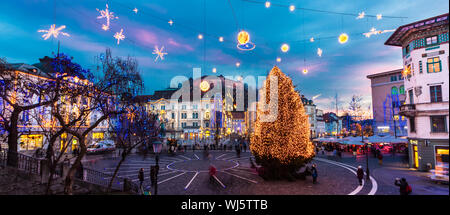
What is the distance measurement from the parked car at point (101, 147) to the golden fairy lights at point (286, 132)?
96.0 ft

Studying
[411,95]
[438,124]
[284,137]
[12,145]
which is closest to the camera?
[12,145]

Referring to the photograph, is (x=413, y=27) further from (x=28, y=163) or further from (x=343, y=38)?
(x=28, y=163)

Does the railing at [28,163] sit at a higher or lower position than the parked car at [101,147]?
higher

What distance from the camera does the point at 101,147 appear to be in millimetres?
36656

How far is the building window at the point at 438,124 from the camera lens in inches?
761

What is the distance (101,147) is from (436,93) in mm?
44341

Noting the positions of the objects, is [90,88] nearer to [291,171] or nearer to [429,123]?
[291,171]

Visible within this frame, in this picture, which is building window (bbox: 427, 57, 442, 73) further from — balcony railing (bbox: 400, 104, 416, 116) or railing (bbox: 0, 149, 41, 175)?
railing (bbox: 0, 149, 41, 175)

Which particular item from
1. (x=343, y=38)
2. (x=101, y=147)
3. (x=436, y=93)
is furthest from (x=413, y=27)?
(x=101, y=147)

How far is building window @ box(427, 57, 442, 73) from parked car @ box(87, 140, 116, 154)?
4329 cm

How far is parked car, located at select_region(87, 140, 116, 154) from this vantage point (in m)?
34.3

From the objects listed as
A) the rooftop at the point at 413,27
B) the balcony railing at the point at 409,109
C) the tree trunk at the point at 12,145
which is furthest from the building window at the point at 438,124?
the tree trunk at the point at 12,145

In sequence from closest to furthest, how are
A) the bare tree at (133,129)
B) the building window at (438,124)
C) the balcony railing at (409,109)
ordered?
the bare tree at (133,129) → the building window at (438,124) → the balcony railing at (409,109)

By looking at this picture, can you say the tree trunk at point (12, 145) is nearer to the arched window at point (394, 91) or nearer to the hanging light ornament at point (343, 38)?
the hanging light ornament at point (343, 38)
